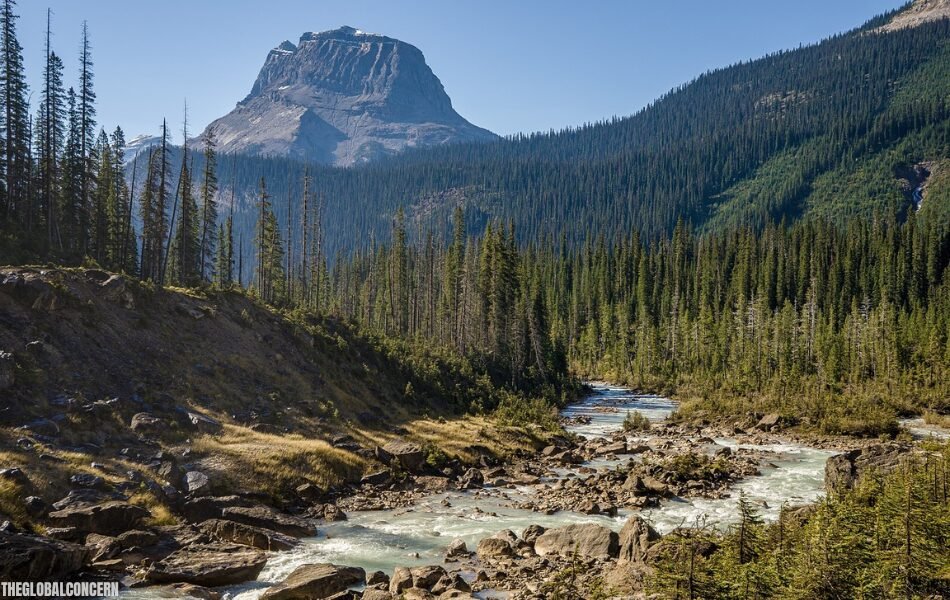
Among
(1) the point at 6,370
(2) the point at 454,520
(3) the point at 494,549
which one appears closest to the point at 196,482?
(1) the point at 6,370

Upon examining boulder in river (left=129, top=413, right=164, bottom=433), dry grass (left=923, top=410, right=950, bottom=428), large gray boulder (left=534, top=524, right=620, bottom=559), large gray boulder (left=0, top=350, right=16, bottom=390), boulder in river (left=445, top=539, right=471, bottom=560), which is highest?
large gray boulder (left=0, top=350, right=16, bottom=390)

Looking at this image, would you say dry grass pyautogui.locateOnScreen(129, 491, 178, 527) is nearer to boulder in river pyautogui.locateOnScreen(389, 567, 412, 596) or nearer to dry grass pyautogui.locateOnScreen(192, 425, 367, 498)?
dry grass pyautogui.locateOnScreen(192, 425, 367, 498)

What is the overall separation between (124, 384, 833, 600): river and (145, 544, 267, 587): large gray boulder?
1.50 ft

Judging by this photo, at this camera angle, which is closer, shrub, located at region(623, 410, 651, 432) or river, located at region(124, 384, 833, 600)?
river, located at region(124, 384, 833, 600)

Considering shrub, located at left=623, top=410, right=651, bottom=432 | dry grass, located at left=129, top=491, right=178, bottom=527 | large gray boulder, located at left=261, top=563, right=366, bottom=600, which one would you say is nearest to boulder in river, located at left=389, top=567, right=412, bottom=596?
large gray boulder, located at left=261, top=563, right=366, bottom=600

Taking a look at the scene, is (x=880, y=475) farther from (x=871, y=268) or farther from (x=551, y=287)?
(x=551, y=287)

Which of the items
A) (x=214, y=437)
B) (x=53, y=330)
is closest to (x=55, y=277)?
(x=53, y=330)

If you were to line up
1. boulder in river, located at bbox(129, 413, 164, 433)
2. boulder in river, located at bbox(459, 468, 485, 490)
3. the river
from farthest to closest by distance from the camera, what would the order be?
boulder in river, located at bbox(459, 468, 485, 490)
boulder in river, located at bbox(129, 413, 164, 433)
the river

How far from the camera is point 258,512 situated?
2467cm

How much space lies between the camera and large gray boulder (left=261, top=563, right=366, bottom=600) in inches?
695

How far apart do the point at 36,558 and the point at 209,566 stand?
186 inches

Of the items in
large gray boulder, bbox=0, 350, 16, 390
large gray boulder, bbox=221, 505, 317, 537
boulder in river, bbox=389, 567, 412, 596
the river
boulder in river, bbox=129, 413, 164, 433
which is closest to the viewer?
boulder in river, bbox=389, 567, 412, 596

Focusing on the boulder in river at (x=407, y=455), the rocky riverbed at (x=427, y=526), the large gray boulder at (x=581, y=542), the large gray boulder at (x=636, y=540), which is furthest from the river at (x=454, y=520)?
the boulder in river at (x=407, y=455)

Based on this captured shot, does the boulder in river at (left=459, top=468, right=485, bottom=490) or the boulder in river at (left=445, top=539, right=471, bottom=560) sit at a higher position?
the boulder in river at (left=445, top=539, right=471, bottom=560)
